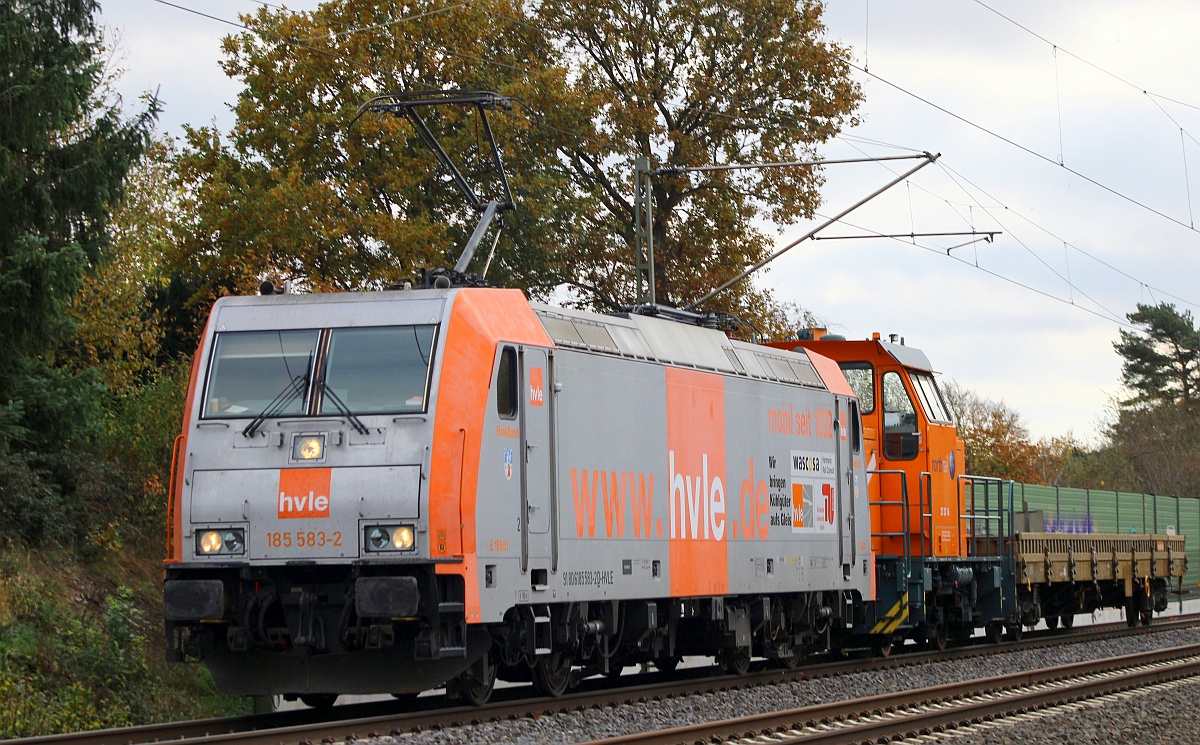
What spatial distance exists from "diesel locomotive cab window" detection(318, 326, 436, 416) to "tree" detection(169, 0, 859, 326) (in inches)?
514

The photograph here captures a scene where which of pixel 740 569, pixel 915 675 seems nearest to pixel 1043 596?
pixel 915 675

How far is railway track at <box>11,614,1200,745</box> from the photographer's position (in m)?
10.6

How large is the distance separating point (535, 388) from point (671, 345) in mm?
3002

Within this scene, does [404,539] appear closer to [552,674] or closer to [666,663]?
[552,674]

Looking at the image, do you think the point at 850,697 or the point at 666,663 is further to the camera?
the point at 666,663

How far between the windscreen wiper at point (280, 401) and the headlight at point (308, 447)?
36cm

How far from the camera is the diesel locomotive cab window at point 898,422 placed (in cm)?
2084

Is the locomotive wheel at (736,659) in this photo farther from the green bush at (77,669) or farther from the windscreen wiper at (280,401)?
the windscreen wiper at (280,401)

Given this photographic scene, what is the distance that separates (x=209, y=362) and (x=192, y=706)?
4200 mm

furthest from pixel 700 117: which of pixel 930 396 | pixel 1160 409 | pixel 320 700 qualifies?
pixel 1160 409

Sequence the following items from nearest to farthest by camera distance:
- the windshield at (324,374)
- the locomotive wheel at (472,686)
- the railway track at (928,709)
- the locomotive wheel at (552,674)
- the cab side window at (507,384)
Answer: the railway track at (928,709) → the windshield at (324,374) → the cab side window at (507,384) → the locomotive wheel at (472,686) → the locomotive wheel at (552,674)

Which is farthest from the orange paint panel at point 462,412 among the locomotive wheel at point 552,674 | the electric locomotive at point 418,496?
the locomotive wheel at point 552,674

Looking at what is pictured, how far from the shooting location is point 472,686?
12.7 metres

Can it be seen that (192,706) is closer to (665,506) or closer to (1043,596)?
(665,506)
